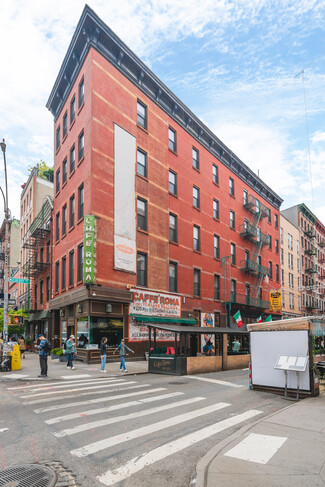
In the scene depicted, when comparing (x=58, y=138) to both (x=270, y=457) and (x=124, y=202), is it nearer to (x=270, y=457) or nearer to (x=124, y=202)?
(x=124, y=202)

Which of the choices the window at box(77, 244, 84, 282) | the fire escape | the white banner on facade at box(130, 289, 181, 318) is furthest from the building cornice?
the white banner on facade at box(130, 289, 181, 318)

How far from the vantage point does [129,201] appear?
26.0 meters

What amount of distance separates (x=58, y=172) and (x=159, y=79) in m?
10.8

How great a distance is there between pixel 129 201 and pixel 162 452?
20.6 m

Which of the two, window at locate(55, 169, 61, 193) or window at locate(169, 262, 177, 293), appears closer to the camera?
window at locate(169, 262, 177, 293)

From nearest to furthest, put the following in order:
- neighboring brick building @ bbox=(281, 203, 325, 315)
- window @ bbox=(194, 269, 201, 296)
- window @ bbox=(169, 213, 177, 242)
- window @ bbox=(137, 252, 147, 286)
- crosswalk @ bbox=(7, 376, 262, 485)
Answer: crosswalk @ bbox=(7, 376, 262, 485)
window @ bbox=(137, 252, 147, 286)
window @ bbox=(169, 213, 177, 242)
window @ bbox=(194, 269, 201, 296)
neighboring brick building @ bbox=(281, 203, 325, 315)

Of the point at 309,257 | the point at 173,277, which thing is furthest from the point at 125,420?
the point at 309,257

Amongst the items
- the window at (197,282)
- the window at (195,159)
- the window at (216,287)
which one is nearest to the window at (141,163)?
the window at (195,159)

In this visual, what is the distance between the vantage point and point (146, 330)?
85.5 ft

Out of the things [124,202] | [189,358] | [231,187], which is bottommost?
[189,358]

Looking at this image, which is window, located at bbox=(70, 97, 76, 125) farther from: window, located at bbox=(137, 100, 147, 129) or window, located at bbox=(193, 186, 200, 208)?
window, located at bbox=(193, 186, 200, 208)

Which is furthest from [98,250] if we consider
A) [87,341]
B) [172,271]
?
[172,271]

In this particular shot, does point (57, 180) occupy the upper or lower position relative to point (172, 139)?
lower

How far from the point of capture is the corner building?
23844 mm
